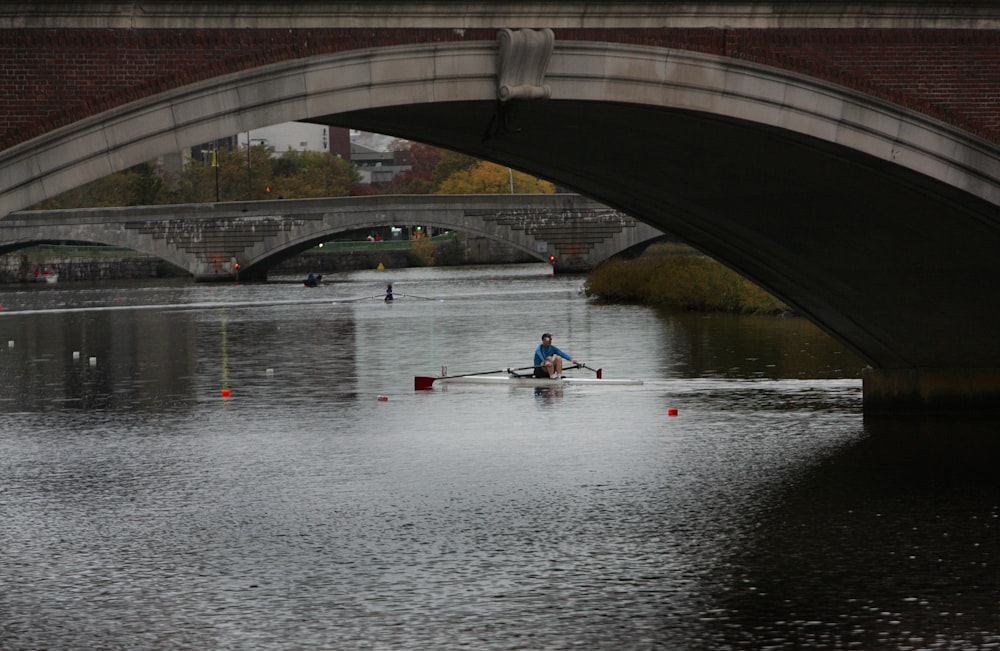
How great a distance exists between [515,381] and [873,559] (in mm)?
14324

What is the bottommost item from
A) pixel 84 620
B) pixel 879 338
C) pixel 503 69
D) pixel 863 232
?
pixel 84 620

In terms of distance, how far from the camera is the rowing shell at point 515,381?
27625mm

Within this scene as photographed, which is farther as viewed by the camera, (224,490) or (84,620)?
(224,490)

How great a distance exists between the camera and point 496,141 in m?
19.6

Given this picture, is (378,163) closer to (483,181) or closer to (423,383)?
(483,181)

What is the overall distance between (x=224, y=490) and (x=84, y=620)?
18.7 ft

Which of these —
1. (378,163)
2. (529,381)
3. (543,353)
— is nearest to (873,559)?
(529,381)

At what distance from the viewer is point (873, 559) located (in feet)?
46.4

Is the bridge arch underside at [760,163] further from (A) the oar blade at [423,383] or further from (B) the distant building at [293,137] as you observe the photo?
(B) the distant building at [293,137]

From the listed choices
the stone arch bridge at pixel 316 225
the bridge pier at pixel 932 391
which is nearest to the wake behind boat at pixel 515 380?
the bridge pier at pixel 932 391

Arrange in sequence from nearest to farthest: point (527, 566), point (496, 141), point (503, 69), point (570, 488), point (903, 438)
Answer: point (527, 566) < point (503, 69) < point (570, 488) < point (496, 141) < point (903, 438)

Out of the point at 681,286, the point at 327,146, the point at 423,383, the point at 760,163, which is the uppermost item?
the point at 327,146

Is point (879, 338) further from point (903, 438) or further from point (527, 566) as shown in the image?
point (527, 566)

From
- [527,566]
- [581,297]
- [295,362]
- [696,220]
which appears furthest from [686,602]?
[581,297]
